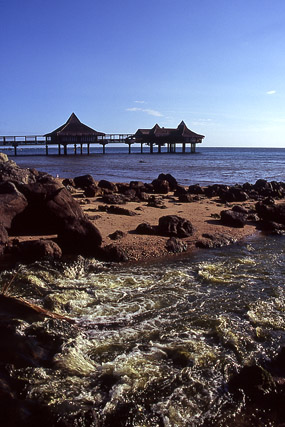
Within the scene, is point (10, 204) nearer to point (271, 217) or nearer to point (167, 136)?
point (271, 217)

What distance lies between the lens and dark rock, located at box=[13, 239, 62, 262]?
7031 mm

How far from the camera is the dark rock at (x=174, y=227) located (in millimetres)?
8891

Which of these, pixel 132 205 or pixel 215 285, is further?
pixel 132 205

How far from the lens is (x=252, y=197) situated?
16.3 metres

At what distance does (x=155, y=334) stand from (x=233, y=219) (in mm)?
6682

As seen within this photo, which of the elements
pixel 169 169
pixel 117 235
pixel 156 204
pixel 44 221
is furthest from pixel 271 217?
pixel 169 169

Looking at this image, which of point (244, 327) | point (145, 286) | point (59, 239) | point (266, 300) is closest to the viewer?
point (244, 327)

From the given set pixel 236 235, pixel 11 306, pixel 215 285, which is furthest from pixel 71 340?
pixel 236 235

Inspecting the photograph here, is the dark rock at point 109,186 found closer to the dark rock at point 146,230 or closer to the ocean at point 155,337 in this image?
the dark rock at point 146,230

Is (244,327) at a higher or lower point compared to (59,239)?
lower

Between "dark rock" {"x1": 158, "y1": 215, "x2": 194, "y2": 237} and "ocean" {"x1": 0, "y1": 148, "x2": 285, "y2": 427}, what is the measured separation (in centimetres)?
163

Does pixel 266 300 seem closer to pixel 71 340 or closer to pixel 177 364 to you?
pixel 177 364

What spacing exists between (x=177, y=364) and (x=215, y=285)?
2.45 metres

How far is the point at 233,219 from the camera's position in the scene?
10461 mm
